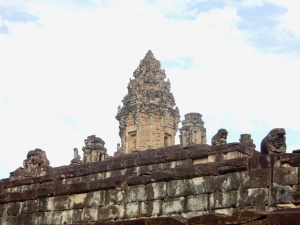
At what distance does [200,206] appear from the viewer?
9586 mm

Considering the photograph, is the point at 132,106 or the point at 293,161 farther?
the point at 132,106

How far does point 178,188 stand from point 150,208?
673mm

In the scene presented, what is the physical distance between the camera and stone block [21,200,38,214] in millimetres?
11398

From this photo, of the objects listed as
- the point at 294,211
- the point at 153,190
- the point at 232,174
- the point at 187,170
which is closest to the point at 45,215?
the point at 153,190

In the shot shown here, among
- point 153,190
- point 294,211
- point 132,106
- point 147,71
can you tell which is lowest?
point 294,211

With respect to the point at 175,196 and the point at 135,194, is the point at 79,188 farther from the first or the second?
the point at 175,196

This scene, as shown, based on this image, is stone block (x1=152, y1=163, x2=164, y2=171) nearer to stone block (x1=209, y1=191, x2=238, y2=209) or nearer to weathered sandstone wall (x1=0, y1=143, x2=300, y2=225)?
weathered sandstone wall (x1=0, y1=143, x2=300, y2=225)

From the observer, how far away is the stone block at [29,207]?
11398 mm

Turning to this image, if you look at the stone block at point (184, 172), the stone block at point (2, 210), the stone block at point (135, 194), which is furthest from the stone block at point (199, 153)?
the stone block at point (2, 210)

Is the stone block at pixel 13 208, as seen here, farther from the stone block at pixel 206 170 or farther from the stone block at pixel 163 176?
the stone block at pixel 206 170

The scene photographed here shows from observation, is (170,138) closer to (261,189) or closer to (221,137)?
(221,137)

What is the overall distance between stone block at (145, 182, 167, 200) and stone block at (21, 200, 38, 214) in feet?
9.31

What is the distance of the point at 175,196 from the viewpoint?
9836 millimetres

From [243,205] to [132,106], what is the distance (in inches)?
1051
